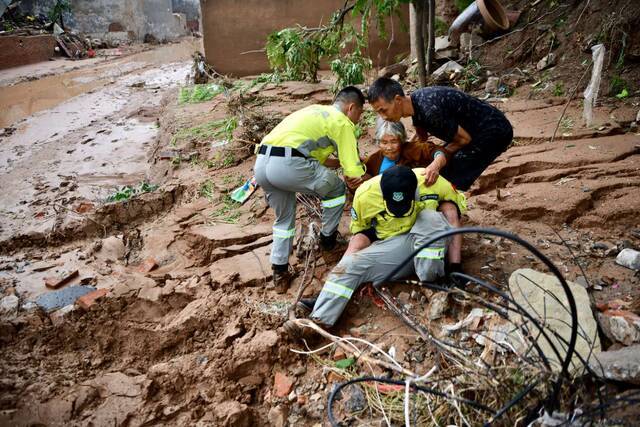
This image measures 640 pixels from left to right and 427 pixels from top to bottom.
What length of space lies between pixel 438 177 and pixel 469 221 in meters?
0.69

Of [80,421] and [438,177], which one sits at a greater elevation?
[438,177]

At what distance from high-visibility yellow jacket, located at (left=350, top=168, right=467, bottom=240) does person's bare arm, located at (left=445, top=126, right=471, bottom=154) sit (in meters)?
0.24

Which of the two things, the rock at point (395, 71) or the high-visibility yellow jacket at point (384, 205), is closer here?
the high-visibility yellow jacket at point (384, 205)

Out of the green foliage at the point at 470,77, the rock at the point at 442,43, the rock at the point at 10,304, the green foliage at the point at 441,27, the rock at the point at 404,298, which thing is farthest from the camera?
the green foliage at the point at 441,27

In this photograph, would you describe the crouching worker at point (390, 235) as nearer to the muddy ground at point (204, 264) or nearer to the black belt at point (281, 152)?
the muddy ground at point (204, 264)

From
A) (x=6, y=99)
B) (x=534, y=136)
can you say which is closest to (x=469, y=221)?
(x=534, y=136)

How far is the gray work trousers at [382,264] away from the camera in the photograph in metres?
2.72

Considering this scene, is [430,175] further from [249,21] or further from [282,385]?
[249,21]

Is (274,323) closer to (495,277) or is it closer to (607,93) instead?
(495,277)

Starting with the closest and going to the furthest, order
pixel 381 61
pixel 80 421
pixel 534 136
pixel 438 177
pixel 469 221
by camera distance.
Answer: pixel 80 421
pixel 438 177
pixel 469 221
pixel 534 136
pixel 381 61

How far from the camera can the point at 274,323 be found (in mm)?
2977

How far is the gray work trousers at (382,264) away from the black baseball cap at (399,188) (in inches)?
6.9

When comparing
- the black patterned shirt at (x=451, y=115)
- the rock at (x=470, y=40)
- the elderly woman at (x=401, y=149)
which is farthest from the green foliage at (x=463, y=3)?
the elderly woman at (x=401, y=149)

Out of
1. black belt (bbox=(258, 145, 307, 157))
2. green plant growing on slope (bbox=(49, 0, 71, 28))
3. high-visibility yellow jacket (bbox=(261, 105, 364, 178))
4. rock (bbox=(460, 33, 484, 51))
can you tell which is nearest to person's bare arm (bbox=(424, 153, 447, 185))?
high-visibility yellow jacket (bbox=(261, 105, 364, 178))
